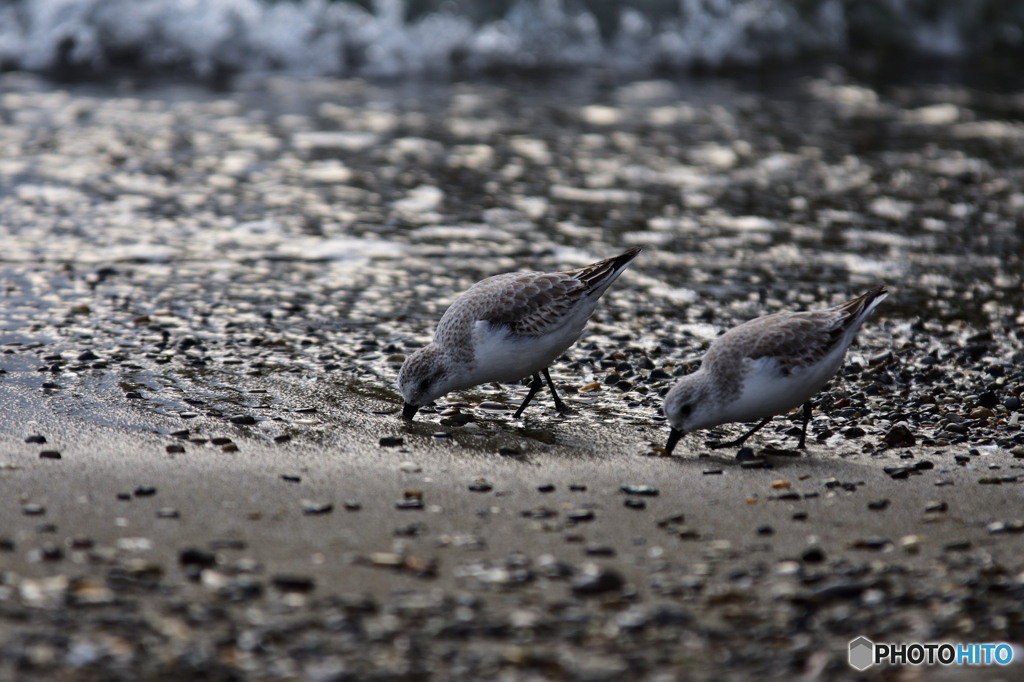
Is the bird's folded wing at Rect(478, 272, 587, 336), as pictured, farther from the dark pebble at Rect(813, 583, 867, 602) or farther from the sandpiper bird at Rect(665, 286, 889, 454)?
the dark pebble at Rect(813, 583, 867, 602)

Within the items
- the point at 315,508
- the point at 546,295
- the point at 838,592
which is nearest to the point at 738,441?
the point at 546,295

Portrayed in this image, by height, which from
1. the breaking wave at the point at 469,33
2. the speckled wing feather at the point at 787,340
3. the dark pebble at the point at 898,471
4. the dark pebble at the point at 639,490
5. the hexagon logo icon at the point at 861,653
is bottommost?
the dark pebble at the point at 898,471

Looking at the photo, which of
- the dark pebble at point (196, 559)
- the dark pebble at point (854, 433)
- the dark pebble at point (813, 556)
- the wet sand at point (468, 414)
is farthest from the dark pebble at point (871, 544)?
the dark pebble at point (196, 559)

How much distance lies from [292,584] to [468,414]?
2.58 m

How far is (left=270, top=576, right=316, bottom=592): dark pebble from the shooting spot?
3955mm

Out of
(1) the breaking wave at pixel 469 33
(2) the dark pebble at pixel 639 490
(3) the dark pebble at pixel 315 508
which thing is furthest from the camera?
(1) the breaking wave at pixel 469 33

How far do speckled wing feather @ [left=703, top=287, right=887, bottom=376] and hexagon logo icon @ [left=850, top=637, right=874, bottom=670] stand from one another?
7.15ft

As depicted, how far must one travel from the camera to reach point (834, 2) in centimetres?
2023

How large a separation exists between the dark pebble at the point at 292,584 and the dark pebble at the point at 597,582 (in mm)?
1052

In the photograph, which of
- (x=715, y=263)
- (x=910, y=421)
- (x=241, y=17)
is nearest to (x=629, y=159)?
(x=715, y=263)

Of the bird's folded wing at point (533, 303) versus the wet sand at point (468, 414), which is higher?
the bird's folded wing at point (533, 303)

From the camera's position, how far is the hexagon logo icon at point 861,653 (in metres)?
3.57

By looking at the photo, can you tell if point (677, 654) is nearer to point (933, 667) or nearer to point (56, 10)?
point (933, 667)

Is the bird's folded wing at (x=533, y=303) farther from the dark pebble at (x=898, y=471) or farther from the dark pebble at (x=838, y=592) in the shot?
the dark pebble at (x=838, y=592)
